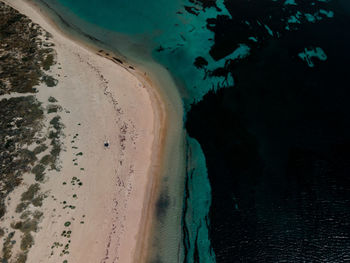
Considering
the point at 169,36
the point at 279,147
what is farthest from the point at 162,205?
the point at 169,36

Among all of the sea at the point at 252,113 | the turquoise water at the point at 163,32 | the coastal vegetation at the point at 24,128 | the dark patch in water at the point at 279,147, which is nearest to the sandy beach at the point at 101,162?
the coastal vegetation at the point at 24,128

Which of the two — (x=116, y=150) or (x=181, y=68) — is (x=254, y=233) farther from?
(x=181, y=68)

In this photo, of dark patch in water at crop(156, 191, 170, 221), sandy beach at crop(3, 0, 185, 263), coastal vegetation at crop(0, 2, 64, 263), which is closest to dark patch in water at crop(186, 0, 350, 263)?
dark patch in water at crop(156, 191, 170, 221)

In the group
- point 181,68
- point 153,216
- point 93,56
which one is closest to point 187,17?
point 181,68

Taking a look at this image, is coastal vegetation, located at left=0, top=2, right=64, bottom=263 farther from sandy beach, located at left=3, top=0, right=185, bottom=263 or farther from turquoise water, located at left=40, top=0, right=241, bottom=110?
turquoise water, located at left=40, top=0, right=241, bottom=110

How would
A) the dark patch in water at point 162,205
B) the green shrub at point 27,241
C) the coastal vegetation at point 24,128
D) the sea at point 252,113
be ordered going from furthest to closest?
the dark patch in water at point 162,205
the sea at point 252,113
the coastal vegetation at point 24,128
the green shrub at point 27,241

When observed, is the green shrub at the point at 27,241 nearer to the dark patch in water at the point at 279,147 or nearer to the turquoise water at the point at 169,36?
the turquoise water at the point at 169,36
